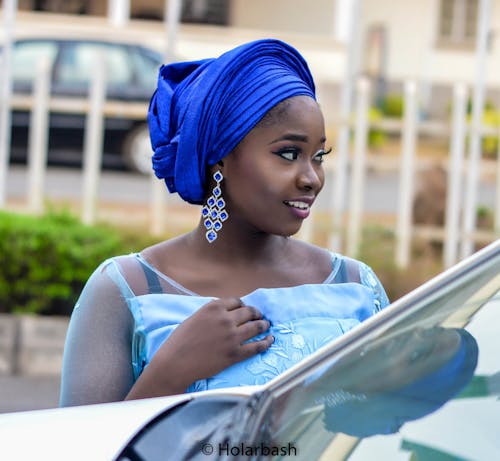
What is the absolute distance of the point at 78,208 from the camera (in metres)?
8.65

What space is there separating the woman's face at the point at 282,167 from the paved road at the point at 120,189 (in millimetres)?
8427

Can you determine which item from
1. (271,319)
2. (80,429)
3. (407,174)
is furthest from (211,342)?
(407,174)

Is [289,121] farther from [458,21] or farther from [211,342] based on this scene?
[458,21]

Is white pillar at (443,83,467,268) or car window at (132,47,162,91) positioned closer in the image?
white pillar at (443,83,467,268)

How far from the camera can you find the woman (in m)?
2.13

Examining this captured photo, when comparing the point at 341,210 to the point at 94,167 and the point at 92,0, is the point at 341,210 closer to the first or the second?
the point at 94,167

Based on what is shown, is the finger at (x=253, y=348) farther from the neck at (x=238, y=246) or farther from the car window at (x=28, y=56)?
the car window at (x=28, y=56)

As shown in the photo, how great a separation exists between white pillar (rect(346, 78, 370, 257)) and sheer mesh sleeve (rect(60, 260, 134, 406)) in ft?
19.0

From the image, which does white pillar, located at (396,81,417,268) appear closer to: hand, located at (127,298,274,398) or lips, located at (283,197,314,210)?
lips, located at (283,197,314,210)

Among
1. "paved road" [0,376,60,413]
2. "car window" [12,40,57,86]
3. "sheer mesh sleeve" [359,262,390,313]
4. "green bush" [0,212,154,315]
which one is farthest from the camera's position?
"car window" [12,40,57,86]

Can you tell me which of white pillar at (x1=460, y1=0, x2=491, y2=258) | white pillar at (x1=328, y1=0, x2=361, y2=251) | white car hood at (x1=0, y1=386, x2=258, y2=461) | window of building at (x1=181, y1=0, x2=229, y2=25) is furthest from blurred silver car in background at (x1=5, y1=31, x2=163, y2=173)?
window of building at (x1=181, y1=0, x2=229, y2=25)

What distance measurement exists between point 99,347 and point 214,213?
1.10 ft

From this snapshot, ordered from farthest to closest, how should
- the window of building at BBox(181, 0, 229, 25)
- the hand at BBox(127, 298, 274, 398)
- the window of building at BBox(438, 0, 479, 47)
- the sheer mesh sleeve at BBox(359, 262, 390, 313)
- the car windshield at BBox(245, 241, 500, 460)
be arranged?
the window of building at BBox(438, 0, 479, 47), the window of building at BBox(181, 0, 229, 25), the sheer mesh sleeve at BBox(359, 262, 390, 313), the hand at BBox(127, 298, 274, 398), the car windshield at BBox(245, 241, 500, 460)

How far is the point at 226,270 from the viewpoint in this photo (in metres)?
2.32
